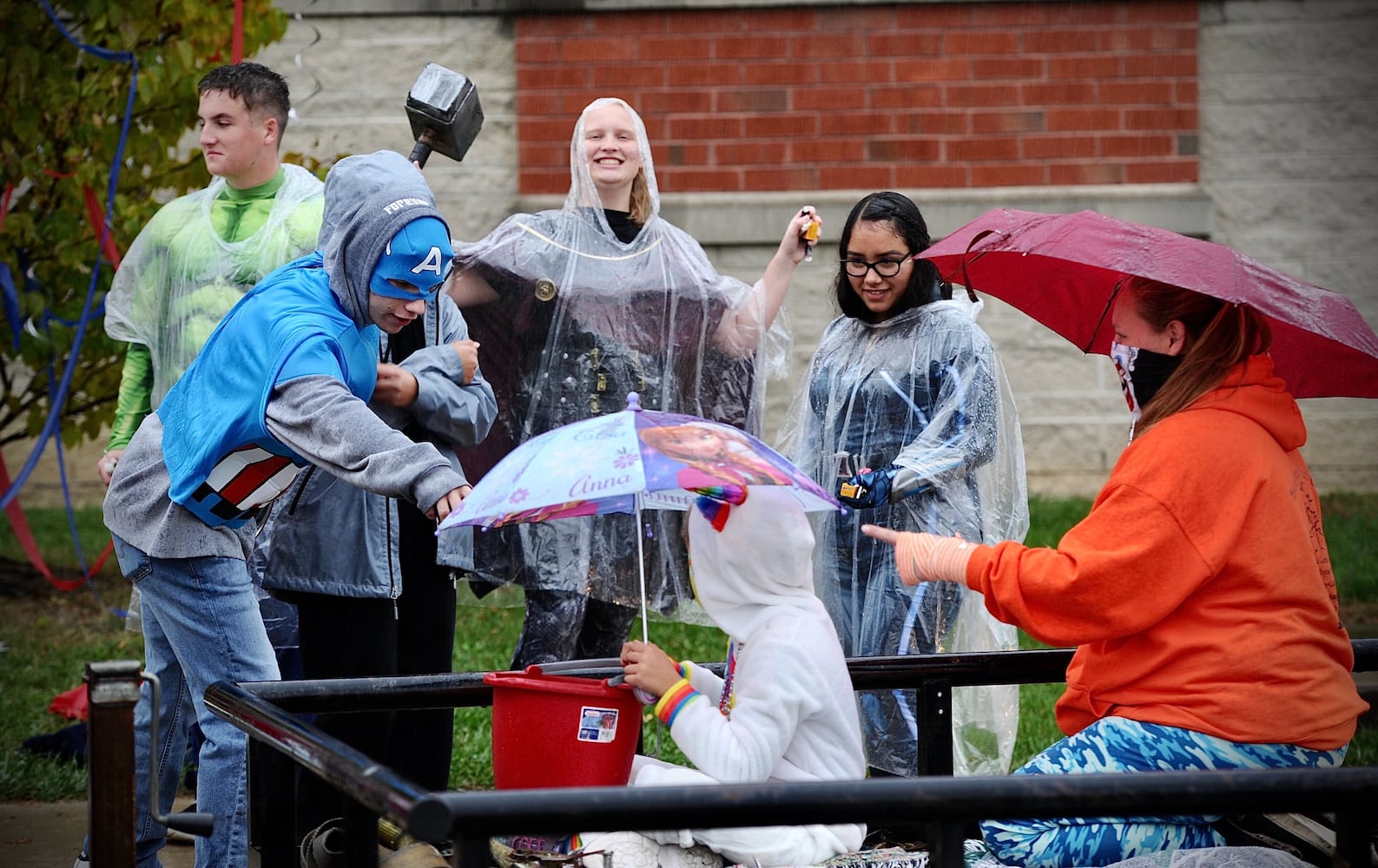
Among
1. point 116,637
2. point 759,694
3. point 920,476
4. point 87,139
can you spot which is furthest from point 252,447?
point 116,637

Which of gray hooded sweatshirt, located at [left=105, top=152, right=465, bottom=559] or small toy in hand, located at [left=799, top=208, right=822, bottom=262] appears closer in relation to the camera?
gray hooded sweatshirt, located at [left=105, top=152, right=465, bottom=559]

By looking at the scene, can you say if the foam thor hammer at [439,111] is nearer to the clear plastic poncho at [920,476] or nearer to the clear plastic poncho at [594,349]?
the clear plastic poncho at [594,349]

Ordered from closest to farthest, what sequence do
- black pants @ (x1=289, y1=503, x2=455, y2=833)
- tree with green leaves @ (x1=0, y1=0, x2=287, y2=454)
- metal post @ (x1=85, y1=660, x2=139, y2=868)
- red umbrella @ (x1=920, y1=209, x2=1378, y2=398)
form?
1. metal post @ (x1=85, y1=660, x2=139, y2=868)
2. red umbrella @ (x1=920, y1=209, x2=1378, y2=398)
3. black pants @ (x1=289, y1=503, x2=455, y2=833)
4. tree with green leaves @ (x1=0, y1=0, x2=287, y2=454)

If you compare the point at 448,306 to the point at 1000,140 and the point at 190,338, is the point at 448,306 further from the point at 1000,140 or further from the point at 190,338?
the point at 1000,140

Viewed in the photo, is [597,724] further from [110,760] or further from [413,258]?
[413,258]

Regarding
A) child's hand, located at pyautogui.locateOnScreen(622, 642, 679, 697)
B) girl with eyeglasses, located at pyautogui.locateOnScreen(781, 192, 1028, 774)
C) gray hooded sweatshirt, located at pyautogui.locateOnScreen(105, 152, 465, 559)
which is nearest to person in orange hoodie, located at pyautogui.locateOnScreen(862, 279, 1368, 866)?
child's hand, located at pyautogui.locateOnScreen(622, 642, 679, 697)

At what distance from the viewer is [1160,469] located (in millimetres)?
2617

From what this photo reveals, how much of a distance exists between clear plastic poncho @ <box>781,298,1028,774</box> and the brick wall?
178 inches

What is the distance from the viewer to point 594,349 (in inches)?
172

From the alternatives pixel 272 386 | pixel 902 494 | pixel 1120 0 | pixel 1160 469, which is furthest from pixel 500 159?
pixel 1160 469

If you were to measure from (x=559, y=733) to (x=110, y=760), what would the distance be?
2.28ft

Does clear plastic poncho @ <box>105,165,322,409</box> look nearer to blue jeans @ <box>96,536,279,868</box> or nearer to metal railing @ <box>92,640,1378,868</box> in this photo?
blue jeans @ <box>96,536,279,868</box>

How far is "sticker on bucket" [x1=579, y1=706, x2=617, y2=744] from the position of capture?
248 cm

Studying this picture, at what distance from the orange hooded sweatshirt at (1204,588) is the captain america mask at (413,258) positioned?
1.24m
